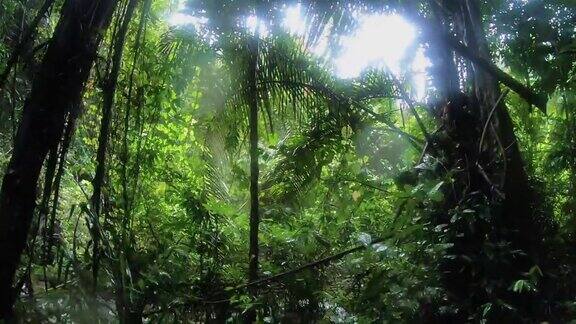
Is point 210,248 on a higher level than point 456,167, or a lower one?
lower

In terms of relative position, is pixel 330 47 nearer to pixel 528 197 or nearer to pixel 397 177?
pixel 397 177

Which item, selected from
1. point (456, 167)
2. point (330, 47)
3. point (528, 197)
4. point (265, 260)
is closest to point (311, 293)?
point (265, 260)

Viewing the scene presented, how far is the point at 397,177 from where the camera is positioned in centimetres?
341

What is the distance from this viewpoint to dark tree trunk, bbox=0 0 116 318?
1.84 metres

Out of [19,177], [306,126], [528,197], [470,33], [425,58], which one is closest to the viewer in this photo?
[19,177]

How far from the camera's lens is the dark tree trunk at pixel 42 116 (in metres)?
1.84

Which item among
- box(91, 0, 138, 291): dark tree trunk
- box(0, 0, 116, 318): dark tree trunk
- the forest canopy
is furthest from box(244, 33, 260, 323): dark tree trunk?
box(0, 0, 116, 318): dark tree trunk

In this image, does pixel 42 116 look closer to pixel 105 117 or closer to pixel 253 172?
pixel 105 117

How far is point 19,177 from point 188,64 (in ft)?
7.58

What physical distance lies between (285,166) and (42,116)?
9.15ft

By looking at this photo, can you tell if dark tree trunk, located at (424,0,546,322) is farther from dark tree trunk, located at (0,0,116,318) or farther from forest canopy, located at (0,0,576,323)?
dark tree trunk, located at (0,0,116,318)

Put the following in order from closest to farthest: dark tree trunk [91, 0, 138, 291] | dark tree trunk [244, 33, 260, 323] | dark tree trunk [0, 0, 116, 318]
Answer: dark tree trunk [0, 0, 116, 318] → dark tree trunk [91, 0, 138, 291] → dark tree trunk [244, 33, 260, 323]

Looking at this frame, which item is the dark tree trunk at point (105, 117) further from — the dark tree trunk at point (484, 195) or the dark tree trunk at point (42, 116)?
the dark tree trunk at point (484, 195)

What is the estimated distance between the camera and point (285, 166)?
14.8 ft
